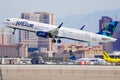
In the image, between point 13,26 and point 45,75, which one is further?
point 13,26

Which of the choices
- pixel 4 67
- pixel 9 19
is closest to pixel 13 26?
pixel 9 19

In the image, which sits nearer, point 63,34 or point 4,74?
point 4,74

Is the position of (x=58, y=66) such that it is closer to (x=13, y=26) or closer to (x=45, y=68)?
(x=45, y=68)

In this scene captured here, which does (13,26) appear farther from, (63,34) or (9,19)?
(63,34)

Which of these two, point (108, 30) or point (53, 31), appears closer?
point (53, 31)

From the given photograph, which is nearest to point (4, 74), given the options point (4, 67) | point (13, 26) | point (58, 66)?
point (4, 67)

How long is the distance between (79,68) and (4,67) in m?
9.41

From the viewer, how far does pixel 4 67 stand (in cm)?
8469

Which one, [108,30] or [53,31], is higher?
[108,30]

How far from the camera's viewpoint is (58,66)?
84.8 meters

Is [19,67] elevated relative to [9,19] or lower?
lower

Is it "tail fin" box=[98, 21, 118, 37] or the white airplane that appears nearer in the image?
the white airplane

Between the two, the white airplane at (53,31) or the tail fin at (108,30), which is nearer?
the white airplane at (53,31)

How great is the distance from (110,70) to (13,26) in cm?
4248
